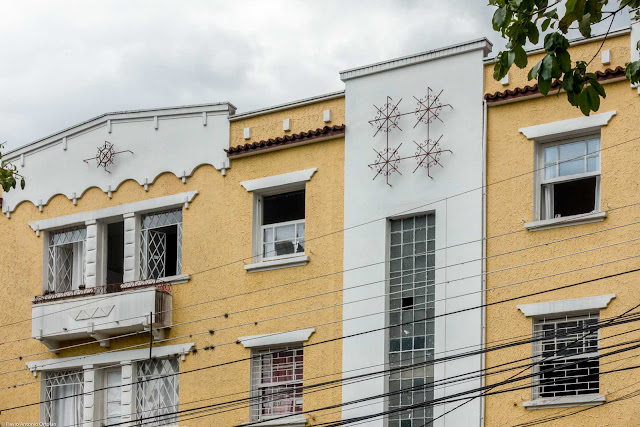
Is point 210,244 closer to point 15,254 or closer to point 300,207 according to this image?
point 300,207

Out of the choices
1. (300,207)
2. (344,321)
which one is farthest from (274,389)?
(300,207)

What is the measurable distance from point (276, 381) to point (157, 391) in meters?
2.72

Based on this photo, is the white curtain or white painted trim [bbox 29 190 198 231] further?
the white curtain

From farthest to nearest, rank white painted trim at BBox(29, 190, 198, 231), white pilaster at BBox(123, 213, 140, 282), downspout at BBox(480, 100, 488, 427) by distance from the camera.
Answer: white pilaster at BBox(123, 213, 140, 282) → white painted trim at BBox(29, 190, 198, 231) → downspout at BBox(480, 100, 488, 427)

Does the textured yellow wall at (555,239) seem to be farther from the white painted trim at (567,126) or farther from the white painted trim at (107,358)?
the white painted trim at (107,358)

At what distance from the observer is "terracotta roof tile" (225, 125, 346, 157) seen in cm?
2230

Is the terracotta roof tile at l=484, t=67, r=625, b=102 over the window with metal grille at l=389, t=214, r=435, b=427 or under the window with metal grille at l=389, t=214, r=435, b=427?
over

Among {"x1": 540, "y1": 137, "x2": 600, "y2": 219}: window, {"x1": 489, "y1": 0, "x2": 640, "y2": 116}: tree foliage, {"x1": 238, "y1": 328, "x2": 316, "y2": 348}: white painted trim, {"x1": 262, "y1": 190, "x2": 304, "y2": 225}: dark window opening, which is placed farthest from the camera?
{"x1": 262, "y1": 190, "x2": 304, "y2": 225}: dark window opening

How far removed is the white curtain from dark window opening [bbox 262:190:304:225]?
5.36 metres

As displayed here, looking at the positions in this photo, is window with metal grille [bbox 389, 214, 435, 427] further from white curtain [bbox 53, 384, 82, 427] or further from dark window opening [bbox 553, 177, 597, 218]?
white curtain [bbox 53, 384, 82, 427]

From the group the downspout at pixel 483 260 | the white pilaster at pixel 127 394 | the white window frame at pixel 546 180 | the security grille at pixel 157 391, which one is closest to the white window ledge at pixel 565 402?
Result: the downspout at pixel 483 260

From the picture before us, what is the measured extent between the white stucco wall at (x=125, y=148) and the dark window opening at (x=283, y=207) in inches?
45.3

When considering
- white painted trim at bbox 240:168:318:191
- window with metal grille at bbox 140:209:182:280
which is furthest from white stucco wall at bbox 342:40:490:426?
window with metal grille at bbox 140:209:182:280

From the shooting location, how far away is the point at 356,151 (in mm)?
22047
